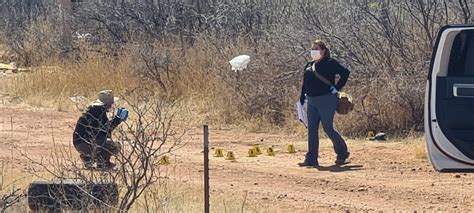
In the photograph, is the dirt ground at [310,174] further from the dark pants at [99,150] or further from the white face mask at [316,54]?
the white face mask at [316,54]

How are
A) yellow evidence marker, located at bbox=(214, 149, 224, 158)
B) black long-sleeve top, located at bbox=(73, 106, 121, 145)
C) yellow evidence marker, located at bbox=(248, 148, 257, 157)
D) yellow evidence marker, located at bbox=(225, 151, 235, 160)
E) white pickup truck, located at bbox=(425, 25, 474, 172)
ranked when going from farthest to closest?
yellow evidence marker, located at bbox=(248, 148, 257, 157), yellow evidence marker, located at bbox=(214, 149, 224, 158), yellow evidence marker, located at bbox=(225, 151, 235, 160), black long-sleeve top, located at bbox=(73, 106, 121, 145), white pickup truck, located at bbox=(425, 25, 474, 172)

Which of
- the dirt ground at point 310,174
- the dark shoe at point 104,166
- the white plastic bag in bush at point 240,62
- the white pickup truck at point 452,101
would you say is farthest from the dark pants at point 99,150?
the white plastic bag in bush at point 240,62

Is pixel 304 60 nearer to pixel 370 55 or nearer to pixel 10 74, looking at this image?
pixel 370 55

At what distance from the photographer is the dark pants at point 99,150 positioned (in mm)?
9144

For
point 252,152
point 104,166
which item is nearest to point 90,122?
point 104,166

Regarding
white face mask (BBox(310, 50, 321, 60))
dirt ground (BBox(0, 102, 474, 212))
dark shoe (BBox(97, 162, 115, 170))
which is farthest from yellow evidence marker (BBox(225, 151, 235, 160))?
dark shoe (BBox(97, 162, 115, 170))

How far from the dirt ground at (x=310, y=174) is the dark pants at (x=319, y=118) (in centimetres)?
27

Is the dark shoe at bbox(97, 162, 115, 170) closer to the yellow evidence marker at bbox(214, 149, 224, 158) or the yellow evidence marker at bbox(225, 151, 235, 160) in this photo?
the yellow evidence marker at bbox(225, 151, 235, 160)

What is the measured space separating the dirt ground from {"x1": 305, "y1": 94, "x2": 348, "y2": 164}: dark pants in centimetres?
27

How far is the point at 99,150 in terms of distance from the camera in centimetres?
1066

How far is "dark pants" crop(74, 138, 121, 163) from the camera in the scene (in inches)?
360

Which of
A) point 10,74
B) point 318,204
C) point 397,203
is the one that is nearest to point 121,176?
point 318,204

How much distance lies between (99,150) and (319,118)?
3339 mm

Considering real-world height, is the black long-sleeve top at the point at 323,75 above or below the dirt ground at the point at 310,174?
above
